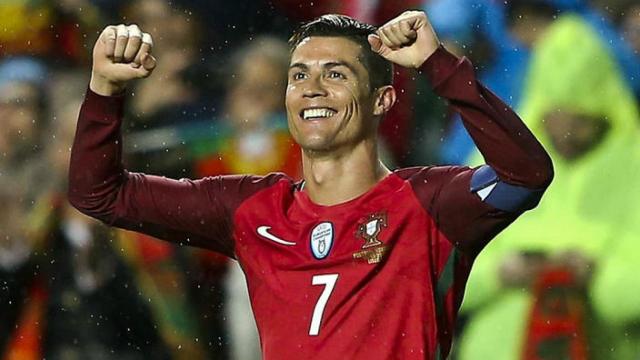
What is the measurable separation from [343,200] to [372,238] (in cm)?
19

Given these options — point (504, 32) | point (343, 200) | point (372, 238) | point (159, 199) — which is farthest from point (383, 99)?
point (504, 32)

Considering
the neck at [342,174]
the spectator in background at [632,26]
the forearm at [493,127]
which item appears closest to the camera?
the forearm at [493,127]

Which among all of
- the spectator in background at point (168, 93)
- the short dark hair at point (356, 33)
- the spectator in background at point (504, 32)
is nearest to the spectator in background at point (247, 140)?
the spectator in background at point (168, 93)

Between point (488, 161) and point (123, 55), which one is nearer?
point (488, 161)

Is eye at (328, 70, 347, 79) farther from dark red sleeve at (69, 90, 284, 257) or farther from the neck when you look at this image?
dark red sleeve at (69, 90, 284, 257)

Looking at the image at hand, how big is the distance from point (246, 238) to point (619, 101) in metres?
2.21

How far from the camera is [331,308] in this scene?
3506 mm

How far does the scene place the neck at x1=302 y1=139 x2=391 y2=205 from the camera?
3697 mm

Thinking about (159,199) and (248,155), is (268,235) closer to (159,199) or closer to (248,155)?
(159,199)

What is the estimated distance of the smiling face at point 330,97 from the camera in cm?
366

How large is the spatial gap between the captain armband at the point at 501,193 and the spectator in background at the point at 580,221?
199 centimetres

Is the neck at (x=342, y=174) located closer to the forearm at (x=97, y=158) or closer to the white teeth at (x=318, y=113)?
the white teeth at (x=318, y=113)

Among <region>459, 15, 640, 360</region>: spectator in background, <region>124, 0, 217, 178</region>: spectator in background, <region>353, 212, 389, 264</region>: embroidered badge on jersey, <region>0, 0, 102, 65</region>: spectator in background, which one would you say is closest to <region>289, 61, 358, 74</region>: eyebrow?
<region>353, 212, 389, 264</region>: embroidered badge on jersey

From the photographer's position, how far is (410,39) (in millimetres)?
3344
